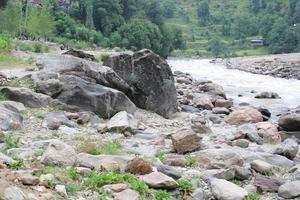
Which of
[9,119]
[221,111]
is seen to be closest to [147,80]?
[221,111]

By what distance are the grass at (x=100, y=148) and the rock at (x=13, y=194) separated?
3971mm

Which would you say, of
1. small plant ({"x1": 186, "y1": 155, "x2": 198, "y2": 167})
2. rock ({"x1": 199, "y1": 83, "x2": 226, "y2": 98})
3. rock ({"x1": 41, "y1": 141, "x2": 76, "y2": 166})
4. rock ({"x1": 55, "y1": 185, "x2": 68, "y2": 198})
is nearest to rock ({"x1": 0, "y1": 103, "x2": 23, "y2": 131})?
rock ({"x1": 41, "y1": 141, "x2": 76, "y2": 166})

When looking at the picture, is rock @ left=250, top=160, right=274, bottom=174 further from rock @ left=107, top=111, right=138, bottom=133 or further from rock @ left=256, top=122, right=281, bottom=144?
rock @ left=256, top=122, right=281, bottom=144

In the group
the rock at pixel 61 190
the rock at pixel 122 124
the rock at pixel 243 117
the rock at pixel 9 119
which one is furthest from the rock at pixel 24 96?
the rock at pixel 61 190

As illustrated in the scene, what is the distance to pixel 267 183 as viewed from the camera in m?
10.6

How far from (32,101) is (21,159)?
7.55m

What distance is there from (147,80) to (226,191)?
45.5ft

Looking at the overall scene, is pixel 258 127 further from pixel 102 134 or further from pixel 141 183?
pixel 141 183

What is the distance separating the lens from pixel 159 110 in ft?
74.4

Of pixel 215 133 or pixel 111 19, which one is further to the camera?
pixel 111 19

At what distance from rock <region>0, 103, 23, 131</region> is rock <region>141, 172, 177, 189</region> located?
16.3 feet

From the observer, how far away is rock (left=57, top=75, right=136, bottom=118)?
18.8 meters

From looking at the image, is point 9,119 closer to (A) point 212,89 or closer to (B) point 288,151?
(B) point 288,151

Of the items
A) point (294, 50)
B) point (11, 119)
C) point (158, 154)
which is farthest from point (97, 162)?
point (294, 50)
